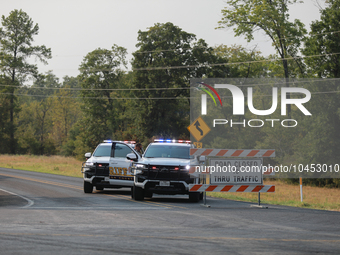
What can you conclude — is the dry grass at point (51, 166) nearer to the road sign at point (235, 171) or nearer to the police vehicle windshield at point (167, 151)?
the police vehicle windshield at point (167, 151)

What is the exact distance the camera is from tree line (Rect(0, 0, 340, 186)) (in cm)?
3881

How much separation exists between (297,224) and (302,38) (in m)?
37.1

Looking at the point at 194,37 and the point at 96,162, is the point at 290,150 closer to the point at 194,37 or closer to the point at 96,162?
the point at 194,37

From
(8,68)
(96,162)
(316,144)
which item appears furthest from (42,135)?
(96,162)

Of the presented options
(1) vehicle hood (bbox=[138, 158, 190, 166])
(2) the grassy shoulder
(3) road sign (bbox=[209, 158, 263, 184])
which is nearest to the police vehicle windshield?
(1) vehicle hood (bbox=[138, 158, 190, 166])

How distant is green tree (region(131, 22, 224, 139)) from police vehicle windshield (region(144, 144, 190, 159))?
36.4 metres

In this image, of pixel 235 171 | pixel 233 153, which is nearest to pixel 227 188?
pixel 235 171

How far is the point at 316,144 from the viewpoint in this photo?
36.2 m

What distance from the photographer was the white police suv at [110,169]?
59.9 ft

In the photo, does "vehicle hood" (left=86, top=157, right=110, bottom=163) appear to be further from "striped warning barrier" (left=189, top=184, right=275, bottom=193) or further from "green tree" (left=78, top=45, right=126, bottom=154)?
"green tree" (left=78, top=45, right=126, bottom=154)

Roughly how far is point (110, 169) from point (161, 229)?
886cm

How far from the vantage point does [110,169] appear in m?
18.4

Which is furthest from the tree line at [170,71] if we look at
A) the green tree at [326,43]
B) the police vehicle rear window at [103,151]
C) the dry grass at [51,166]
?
the police vehicle rear window at [103,151]

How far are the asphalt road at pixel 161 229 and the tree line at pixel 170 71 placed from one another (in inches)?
993
